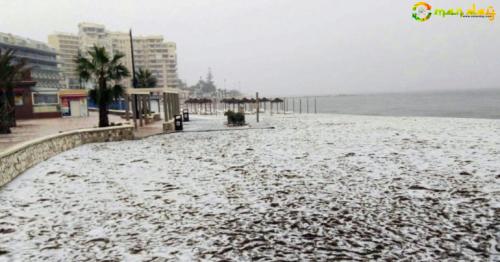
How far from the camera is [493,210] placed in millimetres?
5996

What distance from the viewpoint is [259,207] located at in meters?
6.58

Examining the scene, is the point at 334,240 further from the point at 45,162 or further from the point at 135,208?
the point at 45,162

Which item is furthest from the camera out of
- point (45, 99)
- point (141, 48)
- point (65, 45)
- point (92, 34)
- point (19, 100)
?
point (141, 48)

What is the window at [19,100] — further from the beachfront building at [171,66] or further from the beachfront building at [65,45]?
the beachfront building at [65,45]

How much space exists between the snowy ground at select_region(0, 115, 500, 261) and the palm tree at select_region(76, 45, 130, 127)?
650 centimetres

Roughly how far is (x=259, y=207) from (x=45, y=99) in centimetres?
2721

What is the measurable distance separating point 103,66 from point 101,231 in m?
14.2

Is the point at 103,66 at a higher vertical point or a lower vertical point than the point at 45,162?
higher

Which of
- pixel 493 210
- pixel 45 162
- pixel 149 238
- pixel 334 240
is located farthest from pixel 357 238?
pixel 45 162

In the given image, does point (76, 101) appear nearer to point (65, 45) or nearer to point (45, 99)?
point (45, 99)

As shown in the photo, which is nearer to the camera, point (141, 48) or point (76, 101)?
point (76, 101)

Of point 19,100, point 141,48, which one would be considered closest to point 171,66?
point 141,48

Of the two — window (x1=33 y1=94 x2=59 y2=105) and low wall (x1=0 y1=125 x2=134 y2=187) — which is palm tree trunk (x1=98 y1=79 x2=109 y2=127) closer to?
low wall (x1=0 y1=125 x2=134 y2=187)

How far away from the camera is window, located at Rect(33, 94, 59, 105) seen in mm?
Answer: 26531
